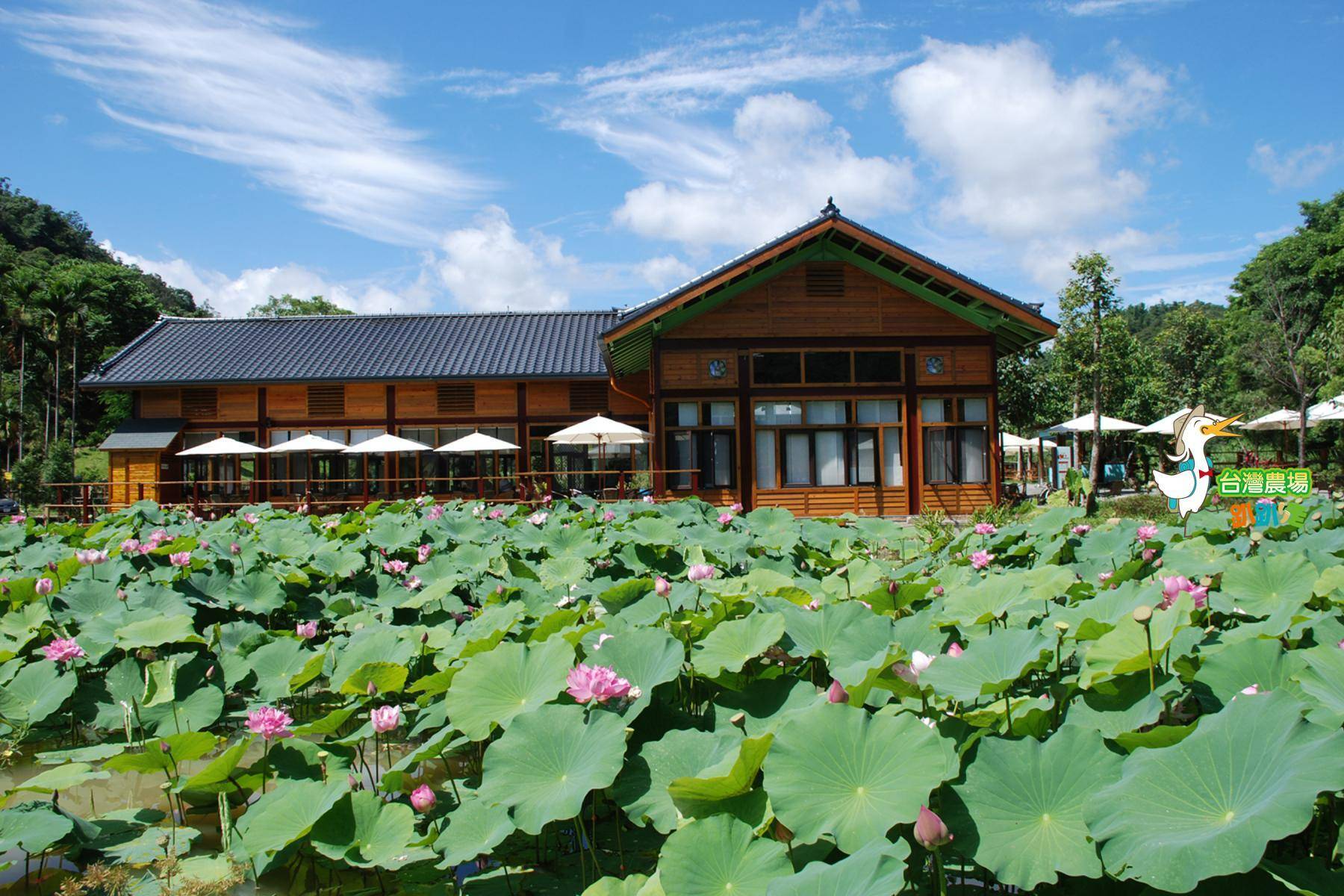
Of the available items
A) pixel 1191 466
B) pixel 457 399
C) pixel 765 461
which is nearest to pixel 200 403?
pixel 457 399

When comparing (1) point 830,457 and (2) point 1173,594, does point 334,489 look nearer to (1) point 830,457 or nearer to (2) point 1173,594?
(1) point 830,457

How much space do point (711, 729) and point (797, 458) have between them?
46.9 ft

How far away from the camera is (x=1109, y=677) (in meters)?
1.85

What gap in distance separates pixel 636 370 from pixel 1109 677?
60.3 feet

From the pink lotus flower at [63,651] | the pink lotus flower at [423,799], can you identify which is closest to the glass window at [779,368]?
the pink lotus flower at [63,651]

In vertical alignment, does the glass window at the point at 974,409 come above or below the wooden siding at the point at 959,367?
below

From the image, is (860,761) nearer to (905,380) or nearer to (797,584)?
(797,584)

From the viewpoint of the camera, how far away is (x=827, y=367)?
16219 millimetres

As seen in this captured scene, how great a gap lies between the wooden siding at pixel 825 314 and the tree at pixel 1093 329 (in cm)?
545

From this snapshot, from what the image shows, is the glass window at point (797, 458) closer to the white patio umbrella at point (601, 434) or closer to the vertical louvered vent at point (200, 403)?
the white patio umbrella at point (601, 434)

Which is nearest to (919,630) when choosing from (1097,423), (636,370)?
(636,370)

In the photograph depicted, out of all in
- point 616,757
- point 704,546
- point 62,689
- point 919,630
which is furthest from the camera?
point 704,546

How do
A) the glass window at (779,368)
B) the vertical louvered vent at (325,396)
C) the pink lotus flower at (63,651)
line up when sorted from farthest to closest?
1. the vertical louvered vent at (325,396)
2. the glass window at (779,368)
3. the pink lotus flower at (63,651)

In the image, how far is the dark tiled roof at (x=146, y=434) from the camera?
811 inches
